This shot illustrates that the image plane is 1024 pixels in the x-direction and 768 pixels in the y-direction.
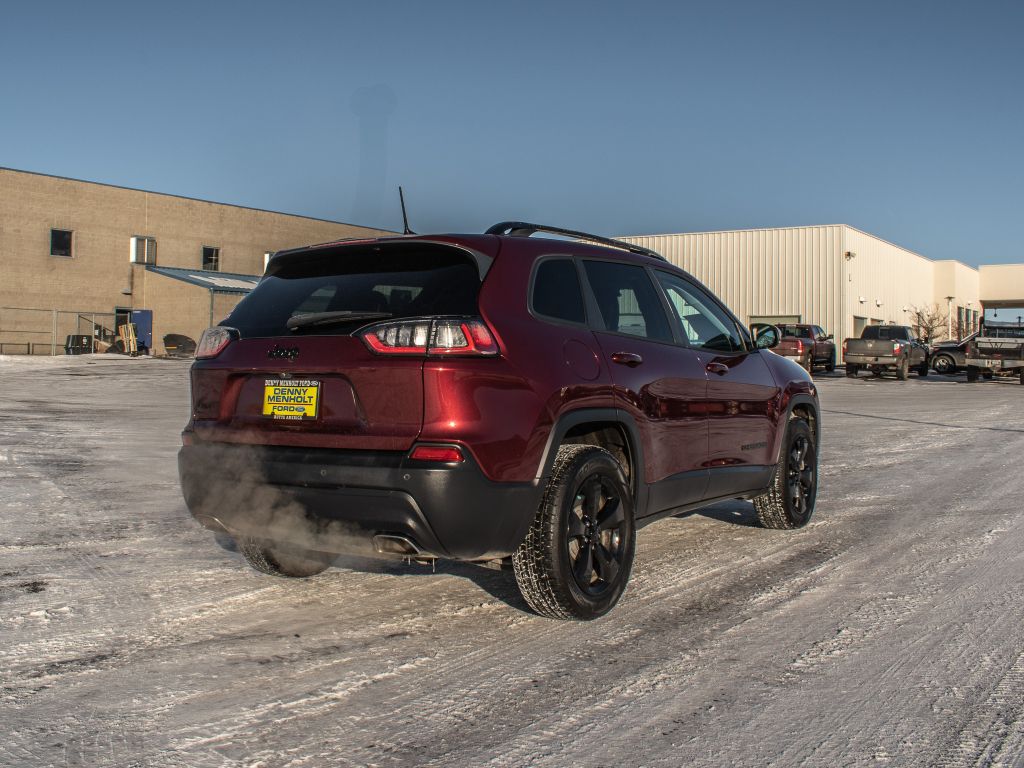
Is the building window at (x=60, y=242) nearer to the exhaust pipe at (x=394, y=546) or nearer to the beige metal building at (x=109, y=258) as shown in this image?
the beige metal building at (x=109, y=258)

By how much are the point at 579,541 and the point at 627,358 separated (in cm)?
92

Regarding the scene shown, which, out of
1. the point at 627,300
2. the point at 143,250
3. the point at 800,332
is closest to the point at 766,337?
the point at 627,300

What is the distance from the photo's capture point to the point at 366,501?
3.82m

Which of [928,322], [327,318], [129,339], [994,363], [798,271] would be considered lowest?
[327,318]

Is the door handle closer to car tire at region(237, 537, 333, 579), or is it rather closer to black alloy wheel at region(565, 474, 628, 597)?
black alloy wheel at region(565, 474, 628, 597)

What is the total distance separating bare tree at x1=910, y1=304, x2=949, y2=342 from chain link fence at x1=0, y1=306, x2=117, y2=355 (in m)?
43.9

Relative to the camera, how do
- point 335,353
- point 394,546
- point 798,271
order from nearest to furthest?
point 394,546, point 335,353, point 798,271

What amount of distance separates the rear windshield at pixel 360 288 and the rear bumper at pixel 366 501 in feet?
1.86

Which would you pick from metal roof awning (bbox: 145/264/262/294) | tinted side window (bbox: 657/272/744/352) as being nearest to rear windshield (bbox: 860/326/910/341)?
metal roof awning (bbox: 145/264/262/294)

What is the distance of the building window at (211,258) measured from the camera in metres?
47.4

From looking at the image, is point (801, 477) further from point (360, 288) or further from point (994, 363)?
point (994, 363)

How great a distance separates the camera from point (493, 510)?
12.7ft

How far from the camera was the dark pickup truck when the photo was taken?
1315 inches

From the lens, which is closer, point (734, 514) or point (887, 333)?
point (734, 514)
